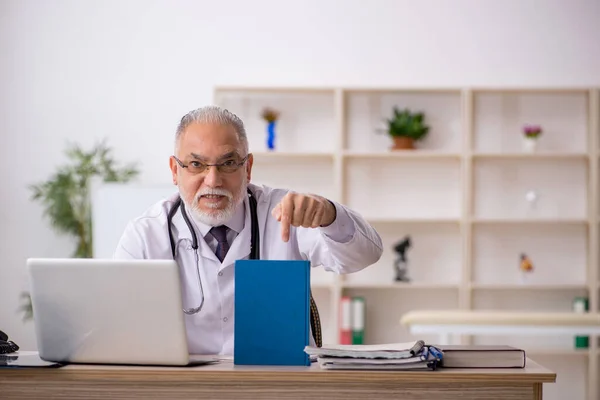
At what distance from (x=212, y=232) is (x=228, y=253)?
10 cm

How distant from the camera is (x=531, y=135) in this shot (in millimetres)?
5164

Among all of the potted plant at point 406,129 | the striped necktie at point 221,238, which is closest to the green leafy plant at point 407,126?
the potted plant at point 406,129

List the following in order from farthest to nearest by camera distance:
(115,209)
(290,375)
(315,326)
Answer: (115,209)
(315,326)
(290,375)

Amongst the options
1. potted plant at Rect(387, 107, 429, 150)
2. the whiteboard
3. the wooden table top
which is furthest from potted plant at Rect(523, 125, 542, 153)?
the wooden table top

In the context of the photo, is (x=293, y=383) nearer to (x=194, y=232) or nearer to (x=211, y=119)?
(x=194, y=232)

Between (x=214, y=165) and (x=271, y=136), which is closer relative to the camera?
(x=214, y=165)

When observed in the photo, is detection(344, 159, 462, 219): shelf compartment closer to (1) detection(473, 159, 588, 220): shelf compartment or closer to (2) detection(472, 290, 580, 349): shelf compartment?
(1) detection(473, 159, 588, 220): shelf compartment

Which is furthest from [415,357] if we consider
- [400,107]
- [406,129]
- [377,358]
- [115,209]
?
→ [400,107]

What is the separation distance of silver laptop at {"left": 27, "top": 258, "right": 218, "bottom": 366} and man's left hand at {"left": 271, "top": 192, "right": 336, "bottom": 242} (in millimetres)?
255

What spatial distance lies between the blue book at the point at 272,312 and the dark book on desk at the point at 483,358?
29 cm

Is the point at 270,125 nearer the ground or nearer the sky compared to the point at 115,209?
nearer the sky

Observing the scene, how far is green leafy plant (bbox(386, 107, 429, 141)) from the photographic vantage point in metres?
5.16

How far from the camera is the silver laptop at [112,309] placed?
1.61m

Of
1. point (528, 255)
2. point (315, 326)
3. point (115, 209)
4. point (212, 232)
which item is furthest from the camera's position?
point (528, 255)
